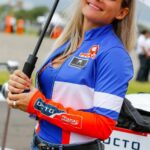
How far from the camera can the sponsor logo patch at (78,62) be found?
2266mm

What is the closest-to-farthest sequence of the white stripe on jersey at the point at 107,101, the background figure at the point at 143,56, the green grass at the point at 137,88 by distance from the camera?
1. the white stripe on jersey at the point at 107,101
2. the green grass at the point at 137,88
3. the background figure at the point at 143,56

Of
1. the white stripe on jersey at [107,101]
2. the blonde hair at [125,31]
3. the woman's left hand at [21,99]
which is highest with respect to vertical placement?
the blonde hair at [125,31]

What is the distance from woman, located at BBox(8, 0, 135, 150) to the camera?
2.21m

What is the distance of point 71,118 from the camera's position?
2.24 metres

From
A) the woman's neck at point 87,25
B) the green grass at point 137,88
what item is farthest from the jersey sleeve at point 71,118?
the green grass at point 137,88

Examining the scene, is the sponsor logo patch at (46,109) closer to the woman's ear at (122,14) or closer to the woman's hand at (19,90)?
the woman's hand at (19,90)

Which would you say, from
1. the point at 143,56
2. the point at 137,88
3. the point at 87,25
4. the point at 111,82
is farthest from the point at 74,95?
the point at 143,56

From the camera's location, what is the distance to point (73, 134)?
7.65ft

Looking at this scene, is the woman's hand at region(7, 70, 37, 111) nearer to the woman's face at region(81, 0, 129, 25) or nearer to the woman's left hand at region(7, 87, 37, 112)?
the woman's left hand at region(7, 87, 37, 112)

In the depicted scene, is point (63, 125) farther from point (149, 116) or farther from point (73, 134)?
point (149, 116)

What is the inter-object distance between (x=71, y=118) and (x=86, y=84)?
0.15 meters

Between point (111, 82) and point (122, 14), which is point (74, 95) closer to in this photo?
point (111, 82)

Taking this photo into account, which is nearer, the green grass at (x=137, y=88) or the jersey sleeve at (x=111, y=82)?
the jersey sleeve at (x=111, y=82)

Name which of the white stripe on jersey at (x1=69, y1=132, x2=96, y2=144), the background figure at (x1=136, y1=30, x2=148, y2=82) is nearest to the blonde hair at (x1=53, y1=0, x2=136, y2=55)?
the white stripe on jersey at (x1=69, y1=132, x2=96, y2=144)
